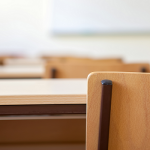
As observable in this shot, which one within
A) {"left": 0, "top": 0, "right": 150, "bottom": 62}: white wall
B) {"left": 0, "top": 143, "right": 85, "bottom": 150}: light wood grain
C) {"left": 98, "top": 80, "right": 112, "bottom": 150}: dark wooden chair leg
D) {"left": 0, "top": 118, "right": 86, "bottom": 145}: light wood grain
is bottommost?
{"left": 0, "top": 143, "right": 85, "bottom": 150}: light wood grain

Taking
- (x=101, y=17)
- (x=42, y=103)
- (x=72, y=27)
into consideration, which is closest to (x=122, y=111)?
(x=42, y=103)

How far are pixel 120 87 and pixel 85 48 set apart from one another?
4500mm

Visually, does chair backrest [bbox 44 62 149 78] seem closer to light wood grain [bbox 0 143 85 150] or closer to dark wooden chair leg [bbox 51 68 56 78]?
dark wooden chair leg [bbox 51 68 56 78]

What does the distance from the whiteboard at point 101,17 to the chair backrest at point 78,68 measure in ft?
11.8

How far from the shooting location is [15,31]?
15.8ft

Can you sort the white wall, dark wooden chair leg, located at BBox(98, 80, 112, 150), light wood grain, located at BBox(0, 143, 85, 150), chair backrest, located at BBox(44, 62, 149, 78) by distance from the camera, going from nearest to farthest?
dark wooden chair leg, located at BBox(98, 80, 112, 150), light wood grain, located at BBox(0, 143, 85, 150), chair backrest, located at BBox(44, 62, 149, 78), the white wall

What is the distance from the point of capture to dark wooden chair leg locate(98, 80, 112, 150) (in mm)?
526

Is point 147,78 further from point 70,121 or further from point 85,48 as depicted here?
point 85,48

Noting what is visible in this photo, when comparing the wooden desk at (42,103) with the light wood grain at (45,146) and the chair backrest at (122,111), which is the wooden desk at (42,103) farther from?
the light wood grain at (45,146)

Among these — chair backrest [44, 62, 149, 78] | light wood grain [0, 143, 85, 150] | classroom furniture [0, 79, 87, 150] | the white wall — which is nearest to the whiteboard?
the white wall

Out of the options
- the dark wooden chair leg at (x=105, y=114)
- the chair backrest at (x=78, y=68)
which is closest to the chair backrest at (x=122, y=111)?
the dark wooden chair leg at (x=105, y=114)

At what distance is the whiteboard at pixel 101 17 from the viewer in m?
4.77

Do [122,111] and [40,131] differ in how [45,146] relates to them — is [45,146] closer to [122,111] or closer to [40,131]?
[40,131]

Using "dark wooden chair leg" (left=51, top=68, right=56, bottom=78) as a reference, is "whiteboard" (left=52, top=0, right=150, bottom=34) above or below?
above
